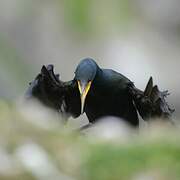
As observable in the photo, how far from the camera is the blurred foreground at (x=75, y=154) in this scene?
6.47 m

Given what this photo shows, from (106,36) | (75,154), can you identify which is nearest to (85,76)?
(75,154)

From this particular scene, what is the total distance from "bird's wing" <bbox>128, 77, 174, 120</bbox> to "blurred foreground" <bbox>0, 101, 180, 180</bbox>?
397cm

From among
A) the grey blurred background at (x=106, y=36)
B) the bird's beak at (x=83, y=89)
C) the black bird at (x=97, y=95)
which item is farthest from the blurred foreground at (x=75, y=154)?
the grey blurred background at (x=106, y=36)

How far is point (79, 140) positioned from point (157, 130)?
0.95m

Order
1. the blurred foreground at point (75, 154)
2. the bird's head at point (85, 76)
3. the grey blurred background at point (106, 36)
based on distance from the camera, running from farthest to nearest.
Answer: the grey blurred background at point (106, 36) → the bird's head at point (85, 76) → the blurred foreground at point (75, 154)

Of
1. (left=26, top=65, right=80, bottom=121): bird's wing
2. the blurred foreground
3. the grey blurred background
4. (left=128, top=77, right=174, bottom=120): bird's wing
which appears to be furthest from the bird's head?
the grey blurred background

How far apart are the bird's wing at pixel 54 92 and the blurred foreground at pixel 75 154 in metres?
4.14

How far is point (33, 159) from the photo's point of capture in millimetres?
6652

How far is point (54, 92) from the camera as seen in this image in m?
12.0

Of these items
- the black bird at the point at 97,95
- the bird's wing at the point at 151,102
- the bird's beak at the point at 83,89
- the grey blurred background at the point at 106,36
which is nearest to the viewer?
the bird's beak at the point at 83,89

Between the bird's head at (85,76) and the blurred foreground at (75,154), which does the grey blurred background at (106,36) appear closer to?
the bird's head at (85,76)

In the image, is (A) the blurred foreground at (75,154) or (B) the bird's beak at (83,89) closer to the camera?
(A) the blurred foreground at (75,154)

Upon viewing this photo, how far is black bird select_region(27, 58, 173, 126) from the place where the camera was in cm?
1177

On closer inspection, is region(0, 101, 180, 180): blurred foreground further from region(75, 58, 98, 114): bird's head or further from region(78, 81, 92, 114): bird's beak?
region(75, 58, 98, 114): bird's head
